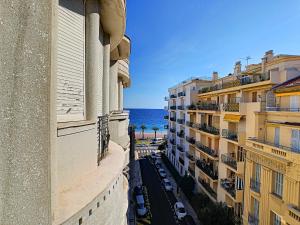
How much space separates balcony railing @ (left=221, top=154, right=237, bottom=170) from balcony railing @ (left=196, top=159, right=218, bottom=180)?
3.04 meters

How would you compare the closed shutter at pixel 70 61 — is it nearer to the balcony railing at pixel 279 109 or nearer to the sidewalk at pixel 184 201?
the balcony railing at pixel 279 109

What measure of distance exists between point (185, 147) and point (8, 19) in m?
40.8

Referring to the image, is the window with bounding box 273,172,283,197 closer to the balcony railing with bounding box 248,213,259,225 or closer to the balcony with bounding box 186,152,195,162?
the balcony railing with bounding box 248,213,259,225

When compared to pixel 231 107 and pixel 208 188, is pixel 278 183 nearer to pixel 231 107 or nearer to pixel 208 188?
pixel 231 107

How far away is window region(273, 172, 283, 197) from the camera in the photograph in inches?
640

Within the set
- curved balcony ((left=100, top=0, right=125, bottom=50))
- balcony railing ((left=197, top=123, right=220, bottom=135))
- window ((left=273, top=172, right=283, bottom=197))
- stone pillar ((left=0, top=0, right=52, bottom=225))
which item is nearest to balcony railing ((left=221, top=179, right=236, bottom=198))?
balcony railing ((left=197, top=123, right=220, bottom=135))

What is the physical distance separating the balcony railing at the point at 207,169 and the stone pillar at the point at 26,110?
87.6 ft

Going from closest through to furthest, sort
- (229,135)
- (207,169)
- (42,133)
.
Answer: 1. (42,133)
2. (229,135)
3. (207,169)

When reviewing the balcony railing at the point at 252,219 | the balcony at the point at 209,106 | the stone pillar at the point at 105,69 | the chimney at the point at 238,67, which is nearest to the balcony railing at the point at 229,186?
the balcony railing at the point at 252,219

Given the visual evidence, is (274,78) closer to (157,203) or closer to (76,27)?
(76,27)

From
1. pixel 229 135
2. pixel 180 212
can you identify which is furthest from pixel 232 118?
pixel 180 212

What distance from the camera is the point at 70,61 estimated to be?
259 inches

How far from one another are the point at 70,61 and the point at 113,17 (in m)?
3.18

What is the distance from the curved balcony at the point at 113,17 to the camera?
317 inches
